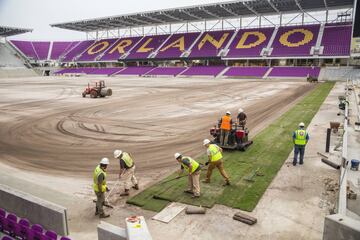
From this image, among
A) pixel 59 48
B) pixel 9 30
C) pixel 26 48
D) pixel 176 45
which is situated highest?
pixel 9 30

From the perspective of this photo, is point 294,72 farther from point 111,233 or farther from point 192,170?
point 111,233

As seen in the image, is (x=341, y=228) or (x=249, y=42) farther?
(x=249, y=42)

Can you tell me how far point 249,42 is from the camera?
68812 mm

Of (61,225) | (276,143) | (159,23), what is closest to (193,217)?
(61,225)

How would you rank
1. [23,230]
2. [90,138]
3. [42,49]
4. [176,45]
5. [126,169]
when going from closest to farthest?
[23,230] → [126,169] → [90,138] → [176,45] → [42,49]

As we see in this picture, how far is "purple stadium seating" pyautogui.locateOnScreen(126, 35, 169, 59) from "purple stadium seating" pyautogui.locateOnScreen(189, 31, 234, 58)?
476 inches

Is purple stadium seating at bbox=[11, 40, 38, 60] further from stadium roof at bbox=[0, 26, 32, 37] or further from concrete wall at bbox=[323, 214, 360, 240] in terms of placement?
concrete wall at bbox=[323, 214, 360, 240]

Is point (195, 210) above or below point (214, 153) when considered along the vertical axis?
below

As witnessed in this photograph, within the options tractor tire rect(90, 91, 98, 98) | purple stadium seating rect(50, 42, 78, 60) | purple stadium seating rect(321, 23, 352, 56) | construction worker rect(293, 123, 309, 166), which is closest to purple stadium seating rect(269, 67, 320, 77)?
purple stadium seating rect(321, 23, 352, 56)

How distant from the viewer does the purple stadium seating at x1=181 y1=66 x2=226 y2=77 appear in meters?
65.8

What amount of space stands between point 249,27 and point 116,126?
64.8 metres

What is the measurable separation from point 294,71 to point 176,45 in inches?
1258

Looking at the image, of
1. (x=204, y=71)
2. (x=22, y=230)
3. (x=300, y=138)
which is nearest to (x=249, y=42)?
(x=204, y=71)

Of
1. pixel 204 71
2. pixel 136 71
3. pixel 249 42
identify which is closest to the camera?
pixel 204 71
